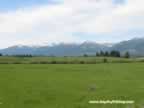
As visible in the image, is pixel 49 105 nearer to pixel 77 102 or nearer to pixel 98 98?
pixel 77 102

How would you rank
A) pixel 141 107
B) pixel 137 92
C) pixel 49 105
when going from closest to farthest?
1. pixel 141 107
2. pixel 49 105
3. pixel 137 92

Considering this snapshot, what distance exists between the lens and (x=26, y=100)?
3017 cm

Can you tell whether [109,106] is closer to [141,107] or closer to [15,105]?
[141,107]

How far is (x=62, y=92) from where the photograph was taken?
36.0 metres

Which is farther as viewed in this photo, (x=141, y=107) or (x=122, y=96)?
(x=122, y=96)

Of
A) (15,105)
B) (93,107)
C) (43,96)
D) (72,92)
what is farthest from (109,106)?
(72,92)

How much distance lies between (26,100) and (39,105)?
303cm

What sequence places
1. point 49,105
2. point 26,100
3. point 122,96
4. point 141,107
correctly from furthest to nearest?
1. point 122,96
2. point 26,100
3. point 49,105
4. point 141,107

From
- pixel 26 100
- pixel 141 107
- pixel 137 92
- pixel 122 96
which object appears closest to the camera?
pixel 141 107

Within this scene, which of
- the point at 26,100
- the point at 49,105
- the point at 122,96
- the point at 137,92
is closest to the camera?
the point at 49,105

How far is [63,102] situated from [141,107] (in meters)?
6.31

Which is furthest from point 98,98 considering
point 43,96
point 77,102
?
point 43,96

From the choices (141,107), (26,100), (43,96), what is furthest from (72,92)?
(141,107)

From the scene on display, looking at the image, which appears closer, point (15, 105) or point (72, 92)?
point (15, 105)
